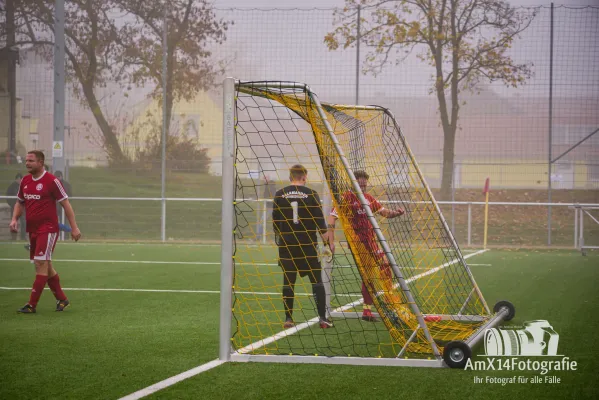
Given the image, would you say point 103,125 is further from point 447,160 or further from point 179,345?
point 179,345

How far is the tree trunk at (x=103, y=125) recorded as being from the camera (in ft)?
84.4

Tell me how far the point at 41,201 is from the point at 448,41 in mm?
15947

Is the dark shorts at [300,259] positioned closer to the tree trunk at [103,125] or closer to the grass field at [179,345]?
the grass field at [179,345]

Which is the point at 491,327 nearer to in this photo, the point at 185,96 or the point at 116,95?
the point at 185,96

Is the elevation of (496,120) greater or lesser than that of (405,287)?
greater

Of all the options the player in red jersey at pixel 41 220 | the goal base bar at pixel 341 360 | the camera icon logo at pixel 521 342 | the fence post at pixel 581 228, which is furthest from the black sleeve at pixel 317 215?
the fence post at pixel 581 228

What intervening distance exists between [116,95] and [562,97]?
13.3m

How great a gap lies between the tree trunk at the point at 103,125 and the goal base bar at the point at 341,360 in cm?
1956

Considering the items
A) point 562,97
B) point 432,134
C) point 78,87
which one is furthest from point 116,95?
point 562,97

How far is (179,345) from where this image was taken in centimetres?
762

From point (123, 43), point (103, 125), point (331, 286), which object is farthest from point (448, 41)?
point (331, 286)

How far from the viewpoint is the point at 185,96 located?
25.1 metres

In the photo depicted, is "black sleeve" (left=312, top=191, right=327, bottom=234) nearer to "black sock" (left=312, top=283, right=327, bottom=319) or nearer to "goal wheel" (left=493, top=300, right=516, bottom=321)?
"black sock" (left=312, top=283, right=327, bottom=319)

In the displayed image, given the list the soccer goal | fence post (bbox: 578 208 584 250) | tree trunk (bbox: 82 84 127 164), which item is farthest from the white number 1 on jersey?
tree trunk (bbox: 82 84 127 164)
